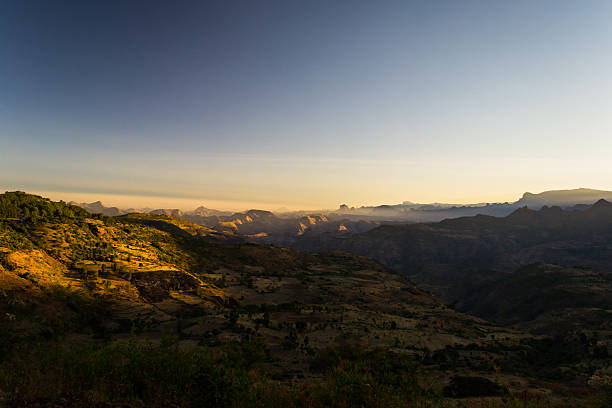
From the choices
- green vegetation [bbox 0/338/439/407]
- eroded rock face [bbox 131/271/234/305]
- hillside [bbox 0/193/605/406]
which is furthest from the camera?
eroded rock face [bbox 131/271/234/305]

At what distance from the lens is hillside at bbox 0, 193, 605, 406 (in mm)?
11961

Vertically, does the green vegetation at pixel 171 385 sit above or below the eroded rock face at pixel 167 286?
above

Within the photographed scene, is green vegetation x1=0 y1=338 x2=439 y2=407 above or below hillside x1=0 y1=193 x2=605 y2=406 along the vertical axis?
above

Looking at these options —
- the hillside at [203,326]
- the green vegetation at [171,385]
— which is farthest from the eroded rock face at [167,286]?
the green vegetation at [171,385]

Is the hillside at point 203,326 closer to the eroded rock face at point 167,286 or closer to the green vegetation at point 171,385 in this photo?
the green vegetation at point 171,385

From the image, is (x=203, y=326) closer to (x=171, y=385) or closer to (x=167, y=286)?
(x=167, y=286)

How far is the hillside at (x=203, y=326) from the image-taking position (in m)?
12.0

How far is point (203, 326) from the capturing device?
42.2 meters

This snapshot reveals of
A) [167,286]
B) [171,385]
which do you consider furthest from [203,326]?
[171,385]

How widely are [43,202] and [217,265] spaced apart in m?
54.5

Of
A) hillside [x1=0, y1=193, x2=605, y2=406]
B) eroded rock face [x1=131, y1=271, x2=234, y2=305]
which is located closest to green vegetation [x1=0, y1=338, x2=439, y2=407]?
hillside [x1=0, y1=193, x2=605, y2=406]

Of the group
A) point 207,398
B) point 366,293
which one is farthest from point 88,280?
point 366,293

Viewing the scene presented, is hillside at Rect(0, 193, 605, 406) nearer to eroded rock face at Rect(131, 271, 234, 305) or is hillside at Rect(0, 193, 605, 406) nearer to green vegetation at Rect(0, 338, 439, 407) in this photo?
green vegetation at Rect(0, 338, 439, 407)

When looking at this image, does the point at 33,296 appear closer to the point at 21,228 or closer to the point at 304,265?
the point at 21,228
